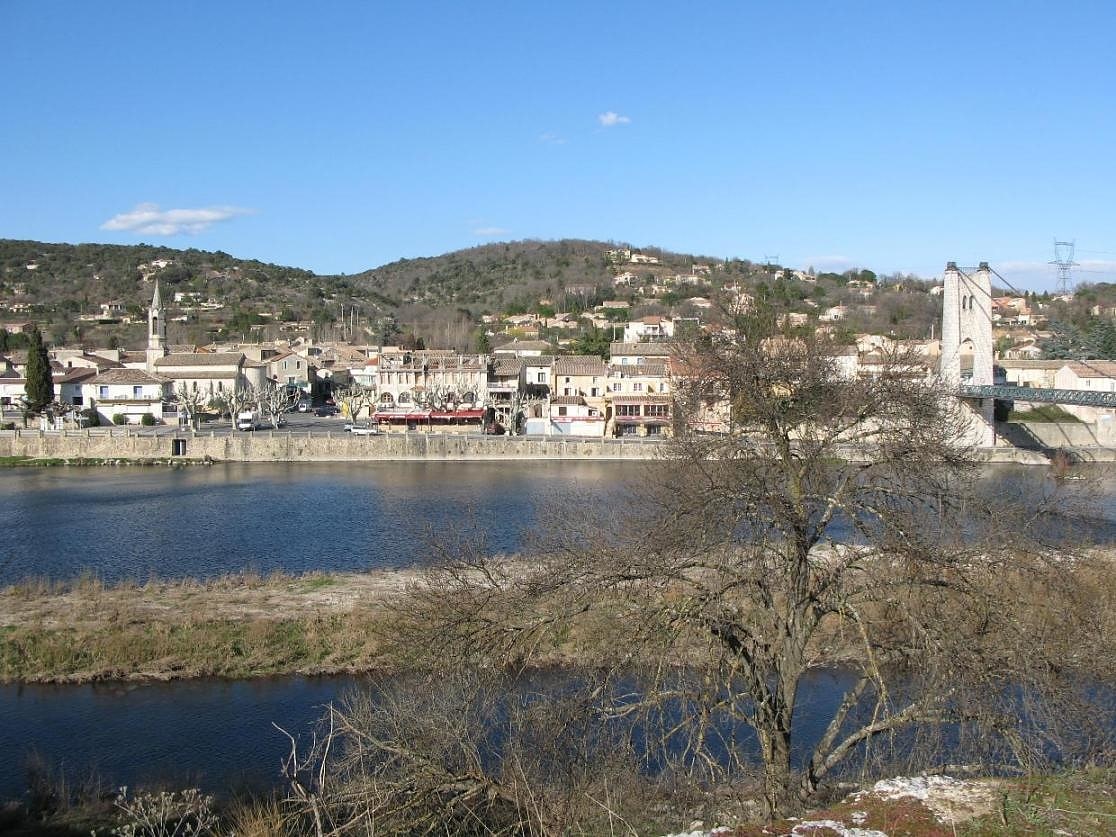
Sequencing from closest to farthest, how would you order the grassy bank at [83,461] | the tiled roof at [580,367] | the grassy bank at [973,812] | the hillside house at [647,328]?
the grassy bank at [973,812] < the grassy bank at [83,461] < the tiled roof at [580,367] < the hillside house at [647,328]

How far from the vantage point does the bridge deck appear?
1058 inches

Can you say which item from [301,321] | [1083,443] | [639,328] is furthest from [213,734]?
[301,321]

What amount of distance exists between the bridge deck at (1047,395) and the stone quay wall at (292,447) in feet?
36.0

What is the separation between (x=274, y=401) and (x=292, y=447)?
6388 mm

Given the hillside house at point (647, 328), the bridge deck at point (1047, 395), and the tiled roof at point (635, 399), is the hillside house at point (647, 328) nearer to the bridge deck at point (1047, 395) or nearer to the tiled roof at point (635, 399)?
the tiled roof at point (635, 399)

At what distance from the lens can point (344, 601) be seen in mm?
12875

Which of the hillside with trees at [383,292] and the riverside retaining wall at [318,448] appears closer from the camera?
the riverside retaining wall at [318,448]

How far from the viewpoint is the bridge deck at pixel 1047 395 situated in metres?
26.9

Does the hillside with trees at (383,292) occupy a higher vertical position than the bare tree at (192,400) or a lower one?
higher

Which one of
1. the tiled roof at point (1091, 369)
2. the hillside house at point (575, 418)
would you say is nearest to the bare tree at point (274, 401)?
the hillside house at point (575, 418)

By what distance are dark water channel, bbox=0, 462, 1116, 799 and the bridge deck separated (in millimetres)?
2643

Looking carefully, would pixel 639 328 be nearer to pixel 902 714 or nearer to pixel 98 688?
pixel 98 688

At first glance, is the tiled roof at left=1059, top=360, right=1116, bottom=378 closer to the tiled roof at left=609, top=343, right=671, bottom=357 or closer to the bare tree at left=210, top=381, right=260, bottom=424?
the tiled roof at left=609, top=343, right=671, bottom=357

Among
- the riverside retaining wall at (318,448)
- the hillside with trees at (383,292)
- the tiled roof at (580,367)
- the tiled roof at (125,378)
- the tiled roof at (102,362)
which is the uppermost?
the hillside with trees at (383,292)
